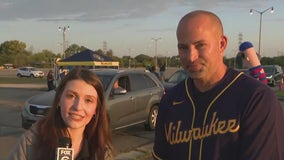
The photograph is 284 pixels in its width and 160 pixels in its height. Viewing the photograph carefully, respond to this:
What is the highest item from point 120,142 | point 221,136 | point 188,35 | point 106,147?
point 188,35

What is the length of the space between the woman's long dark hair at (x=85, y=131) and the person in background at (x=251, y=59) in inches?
154

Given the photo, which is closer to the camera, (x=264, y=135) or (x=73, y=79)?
A: (x=264, y=135)

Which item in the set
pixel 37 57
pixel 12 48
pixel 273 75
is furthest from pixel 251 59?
pixel 12 48

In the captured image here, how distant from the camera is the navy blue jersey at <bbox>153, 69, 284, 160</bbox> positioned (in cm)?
205

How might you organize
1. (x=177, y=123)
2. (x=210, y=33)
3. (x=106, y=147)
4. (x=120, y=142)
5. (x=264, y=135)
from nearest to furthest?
(x=264, y=135), (x=210, y=33), (x=177, y=123), (x=106, y=147), (x=120, y=142)

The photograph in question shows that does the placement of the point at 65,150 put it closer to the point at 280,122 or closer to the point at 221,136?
the point at 221,136

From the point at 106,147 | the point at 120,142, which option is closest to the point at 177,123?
the point at 106,147

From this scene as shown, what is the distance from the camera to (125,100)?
388 inches

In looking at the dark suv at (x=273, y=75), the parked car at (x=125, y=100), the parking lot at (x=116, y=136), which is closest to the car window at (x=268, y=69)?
the dark suv at (x=273, y=75)

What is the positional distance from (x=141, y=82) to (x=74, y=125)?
8593 mm

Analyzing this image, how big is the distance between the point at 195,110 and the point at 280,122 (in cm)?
47

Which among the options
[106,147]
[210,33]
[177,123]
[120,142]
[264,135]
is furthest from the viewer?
[120,142]

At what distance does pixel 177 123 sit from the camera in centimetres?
242

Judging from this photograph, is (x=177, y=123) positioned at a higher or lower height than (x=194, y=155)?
higher
